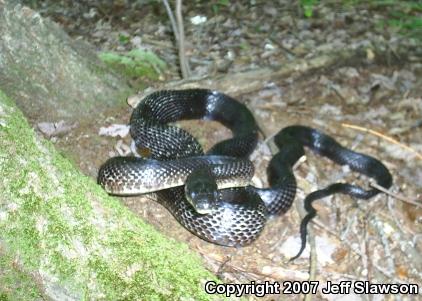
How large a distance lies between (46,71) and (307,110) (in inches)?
153

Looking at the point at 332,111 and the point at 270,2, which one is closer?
the point at 332,111

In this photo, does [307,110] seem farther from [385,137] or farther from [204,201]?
[204,201]

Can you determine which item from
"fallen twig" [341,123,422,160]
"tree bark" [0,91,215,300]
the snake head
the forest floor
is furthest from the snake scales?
"tree bark" [0,91,215,300]

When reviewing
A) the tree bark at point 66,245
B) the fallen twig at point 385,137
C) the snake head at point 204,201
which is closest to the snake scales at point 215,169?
the snake head at point 204,201

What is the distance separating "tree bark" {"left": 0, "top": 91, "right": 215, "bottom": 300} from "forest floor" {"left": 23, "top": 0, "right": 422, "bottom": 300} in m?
1.56

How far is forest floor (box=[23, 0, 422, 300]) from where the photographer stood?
4914 millimetres

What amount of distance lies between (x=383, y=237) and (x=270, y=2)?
269 inches

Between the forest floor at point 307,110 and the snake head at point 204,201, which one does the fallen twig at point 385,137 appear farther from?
the snake head at point 204,201

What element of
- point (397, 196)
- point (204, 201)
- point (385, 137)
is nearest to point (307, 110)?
point (385, 137)

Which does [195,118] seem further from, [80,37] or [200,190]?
[80,37]

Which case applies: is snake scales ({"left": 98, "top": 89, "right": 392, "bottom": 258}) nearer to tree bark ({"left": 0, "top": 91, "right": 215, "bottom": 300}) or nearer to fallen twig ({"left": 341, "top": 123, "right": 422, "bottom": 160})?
fallen twig ({"left": 341, "top": 123, "right": 422, "bottom": 160})

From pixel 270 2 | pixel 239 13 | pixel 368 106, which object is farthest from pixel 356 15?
pixel 368 106

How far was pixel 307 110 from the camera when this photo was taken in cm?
736

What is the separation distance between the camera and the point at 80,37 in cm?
887
